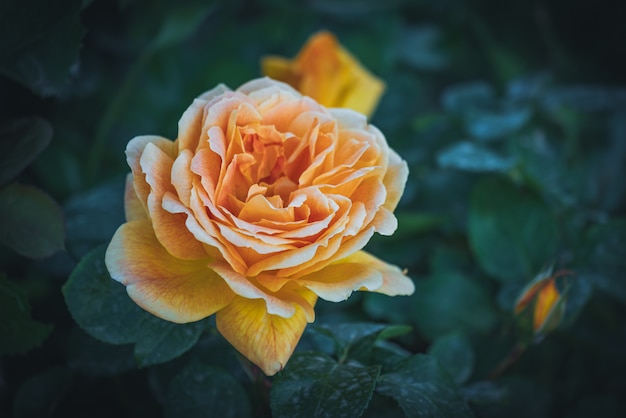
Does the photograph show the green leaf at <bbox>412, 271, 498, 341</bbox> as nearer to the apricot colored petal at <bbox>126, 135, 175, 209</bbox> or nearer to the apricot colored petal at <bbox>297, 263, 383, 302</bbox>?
the apricot colored petal at <bbox>297, 263, 383, 302</bbox>

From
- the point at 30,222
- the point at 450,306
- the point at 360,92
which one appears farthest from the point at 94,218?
the point at 450,306

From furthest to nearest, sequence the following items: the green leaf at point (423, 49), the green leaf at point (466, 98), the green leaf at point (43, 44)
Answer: the green leaf at point (423, 49) < the green leaf at point (466, 98) < the green leaf at point (43, 44)

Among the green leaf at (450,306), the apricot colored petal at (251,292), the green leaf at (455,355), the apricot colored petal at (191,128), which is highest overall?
the apricot colored petal at (191,128)

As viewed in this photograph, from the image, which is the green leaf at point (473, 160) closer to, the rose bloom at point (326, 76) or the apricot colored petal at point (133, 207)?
the rose bloom at point (326, 76)

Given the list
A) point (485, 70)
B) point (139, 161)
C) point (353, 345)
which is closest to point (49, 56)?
point (139, 161)

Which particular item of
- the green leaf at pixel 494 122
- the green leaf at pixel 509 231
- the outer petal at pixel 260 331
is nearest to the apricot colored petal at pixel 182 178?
the outer petal at pixel 260 331

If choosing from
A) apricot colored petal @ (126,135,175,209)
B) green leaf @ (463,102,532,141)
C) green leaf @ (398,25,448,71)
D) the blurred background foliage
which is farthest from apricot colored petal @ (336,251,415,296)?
green leaf @ (398,25,448,71)
